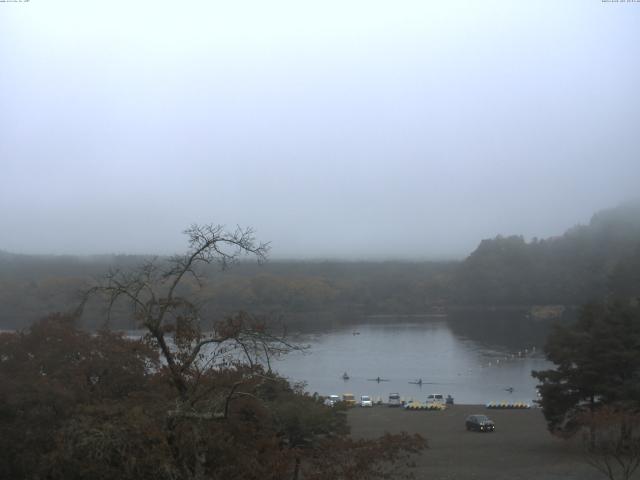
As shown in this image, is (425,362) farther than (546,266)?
No

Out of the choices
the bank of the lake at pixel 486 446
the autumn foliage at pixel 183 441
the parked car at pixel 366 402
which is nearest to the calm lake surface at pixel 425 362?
the parked car at pixel 366 402

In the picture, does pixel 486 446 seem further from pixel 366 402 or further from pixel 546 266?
pixel 546 266

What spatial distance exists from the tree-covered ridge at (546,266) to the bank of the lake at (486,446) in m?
40.4

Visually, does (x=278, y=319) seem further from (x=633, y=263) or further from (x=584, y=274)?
(x=584, y=274)

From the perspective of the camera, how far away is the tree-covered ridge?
60844 mm

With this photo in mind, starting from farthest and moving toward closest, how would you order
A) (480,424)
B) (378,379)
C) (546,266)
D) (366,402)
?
1. (546,266)
2. (378,379)
3. (366,402)
4. (480,424)

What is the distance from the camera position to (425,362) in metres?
37.2

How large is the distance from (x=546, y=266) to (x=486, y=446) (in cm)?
5579

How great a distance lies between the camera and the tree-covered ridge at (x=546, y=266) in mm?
60844

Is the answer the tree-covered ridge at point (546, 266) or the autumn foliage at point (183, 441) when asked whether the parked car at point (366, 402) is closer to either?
the autumn foliage at point (183, 441)

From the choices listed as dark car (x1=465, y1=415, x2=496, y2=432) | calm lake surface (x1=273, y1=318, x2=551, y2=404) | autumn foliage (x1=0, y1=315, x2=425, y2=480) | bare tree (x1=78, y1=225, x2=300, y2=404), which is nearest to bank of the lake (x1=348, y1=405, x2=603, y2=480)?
dark car (x1=465, y1=415, x2=496, y2=432)

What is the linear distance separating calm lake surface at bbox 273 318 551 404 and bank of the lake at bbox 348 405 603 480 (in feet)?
11.8

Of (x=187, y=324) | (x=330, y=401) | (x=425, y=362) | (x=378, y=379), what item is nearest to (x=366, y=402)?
(x=330, y=401)

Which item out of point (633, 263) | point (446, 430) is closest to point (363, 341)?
point (633, 263)
